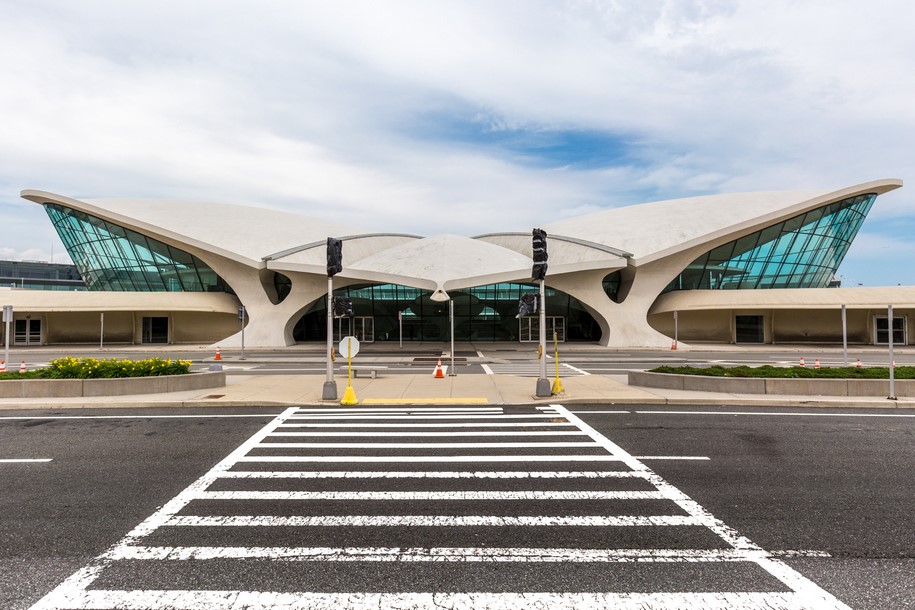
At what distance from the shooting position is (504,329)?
40375mm

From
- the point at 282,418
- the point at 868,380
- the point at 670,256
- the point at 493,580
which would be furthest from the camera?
the point at 670,256

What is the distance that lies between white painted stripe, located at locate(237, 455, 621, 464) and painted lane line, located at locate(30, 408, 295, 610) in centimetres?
55

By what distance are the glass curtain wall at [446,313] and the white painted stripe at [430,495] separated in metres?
31.7

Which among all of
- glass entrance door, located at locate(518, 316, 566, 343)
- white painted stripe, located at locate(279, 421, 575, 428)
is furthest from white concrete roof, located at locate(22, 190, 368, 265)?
white painted stripe, located at locate(279, 421, 575, 428)

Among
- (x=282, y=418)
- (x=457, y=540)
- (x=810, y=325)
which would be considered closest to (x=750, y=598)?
(x=457, y=540)

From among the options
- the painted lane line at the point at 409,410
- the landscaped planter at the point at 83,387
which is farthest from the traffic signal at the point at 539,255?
the landscaped planter at the point at 83,387

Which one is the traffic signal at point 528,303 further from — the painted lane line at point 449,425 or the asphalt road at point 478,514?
the asphalt road at point 478,514

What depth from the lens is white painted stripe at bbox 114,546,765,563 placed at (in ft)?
14.3

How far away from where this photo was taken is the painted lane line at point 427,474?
22.0 feet

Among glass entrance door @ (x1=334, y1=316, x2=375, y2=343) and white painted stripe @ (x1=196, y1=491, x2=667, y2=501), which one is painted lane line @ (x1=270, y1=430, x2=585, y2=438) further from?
glass entrance door @ (x1=334, y1=316, x2=375, y2=343)

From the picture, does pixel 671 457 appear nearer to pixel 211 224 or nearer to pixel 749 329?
pixel 749 329

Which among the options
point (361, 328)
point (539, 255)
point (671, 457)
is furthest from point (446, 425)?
point (361, 328)

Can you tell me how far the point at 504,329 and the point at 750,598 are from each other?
120 feet

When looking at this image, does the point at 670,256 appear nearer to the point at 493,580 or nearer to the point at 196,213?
the point at 493,580
